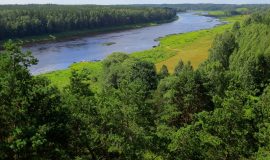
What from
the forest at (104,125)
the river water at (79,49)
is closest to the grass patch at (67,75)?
the river water at (79,49)

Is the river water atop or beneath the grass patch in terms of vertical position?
beneath

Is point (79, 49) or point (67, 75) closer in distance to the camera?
point (67, 75)

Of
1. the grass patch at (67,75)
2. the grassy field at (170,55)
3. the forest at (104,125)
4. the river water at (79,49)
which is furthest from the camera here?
the river water at (79,49)

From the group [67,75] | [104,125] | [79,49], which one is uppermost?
[104,125]

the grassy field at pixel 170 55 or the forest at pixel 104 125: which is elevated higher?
the forest at pixel 104 125

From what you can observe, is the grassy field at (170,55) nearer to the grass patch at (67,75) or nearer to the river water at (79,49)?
the grass patch at (67,75)

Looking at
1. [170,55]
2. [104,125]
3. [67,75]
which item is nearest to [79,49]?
[170,55]

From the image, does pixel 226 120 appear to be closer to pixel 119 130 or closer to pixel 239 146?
pixel 239 146

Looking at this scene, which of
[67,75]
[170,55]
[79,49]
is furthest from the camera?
[79,49]

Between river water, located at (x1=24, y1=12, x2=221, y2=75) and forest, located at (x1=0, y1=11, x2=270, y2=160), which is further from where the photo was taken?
river water, located at (x1=24, y1=12, x2=221, y2=75)

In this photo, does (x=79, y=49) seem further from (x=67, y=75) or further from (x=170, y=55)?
(x=67, y=75)

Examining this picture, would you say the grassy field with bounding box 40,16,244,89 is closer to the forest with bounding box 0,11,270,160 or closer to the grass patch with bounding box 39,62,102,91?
the grass patch with bounding box 39,62,102,91

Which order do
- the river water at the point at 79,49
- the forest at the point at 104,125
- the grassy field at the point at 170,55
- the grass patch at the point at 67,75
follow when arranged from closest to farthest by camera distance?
1. the forest at the point at 104,125
2. the grass patch at the point at 67,75
3. the grassy field at the point at 170,55
4. the river water at the point at 79,49

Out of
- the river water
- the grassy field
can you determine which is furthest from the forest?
the river water
